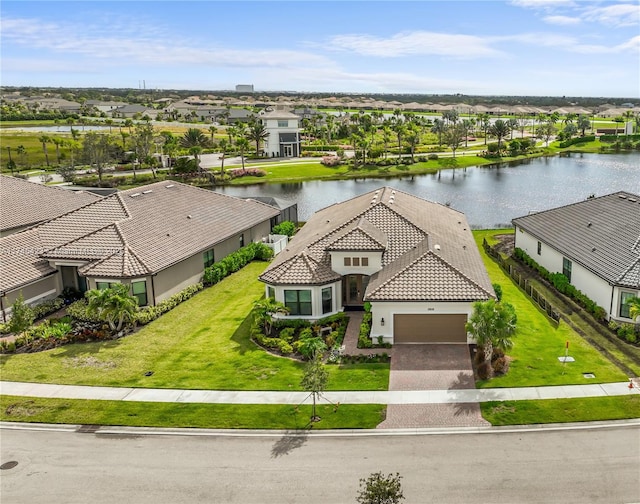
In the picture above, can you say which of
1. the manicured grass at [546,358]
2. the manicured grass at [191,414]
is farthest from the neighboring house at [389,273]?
the manicured grass at [191,414]

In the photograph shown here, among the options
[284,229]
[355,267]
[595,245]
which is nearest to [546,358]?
[355,267]

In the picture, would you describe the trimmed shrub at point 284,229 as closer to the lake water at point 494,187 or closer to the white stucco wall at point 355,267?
the lake water at point 494,187

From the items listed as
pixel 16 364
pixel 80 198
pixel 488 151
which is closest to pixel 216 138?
pixel 488 151

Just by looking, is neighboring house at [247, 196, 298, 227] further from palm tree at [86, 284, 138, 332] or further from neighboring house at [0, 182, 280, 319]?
palm tree at [86, 284, 138, 332]

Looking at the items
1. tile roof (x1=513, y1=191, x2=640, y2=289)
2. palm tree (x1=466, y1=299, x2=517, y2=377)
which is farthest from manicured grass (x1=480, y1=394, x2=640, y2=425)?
tile roof (x1=513, y1=191, x2=640, y2=289)

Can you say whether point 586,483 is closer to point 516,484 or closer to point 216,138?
point 516,484

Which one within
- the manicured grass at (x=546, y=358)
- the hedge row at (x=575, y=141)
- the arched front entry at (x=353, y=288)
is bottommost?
the manicured grass at (x=546, y=358)

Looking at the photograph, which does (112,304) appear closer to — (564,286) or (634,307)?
(634,307)
